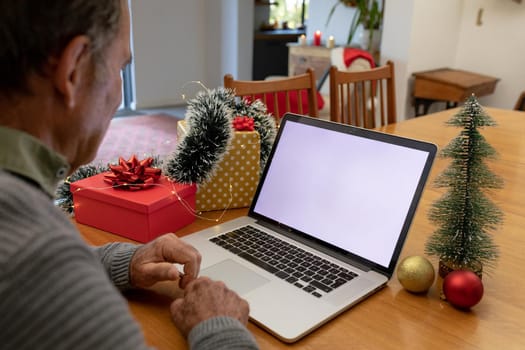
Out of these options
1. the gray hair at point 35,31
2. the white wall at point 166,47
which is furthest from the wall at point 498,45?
the gray hair at point 35,31

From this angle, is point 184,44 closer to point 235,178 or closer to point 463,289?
point 235,178

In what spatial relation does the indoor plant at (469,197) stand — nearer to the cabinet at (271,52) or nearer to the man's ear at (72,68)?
the man's ear at (72,68)

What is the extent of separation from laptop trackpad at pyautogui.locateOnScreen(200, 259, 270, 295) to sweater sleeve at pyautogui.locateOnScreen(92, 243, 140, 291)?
130 millimetres

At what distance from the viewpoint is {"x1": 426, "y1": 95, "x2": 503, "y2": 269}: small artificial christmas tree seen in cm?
85

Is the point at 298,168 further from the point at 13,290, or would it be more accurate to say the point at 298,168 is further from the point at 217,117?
the point at 13,290

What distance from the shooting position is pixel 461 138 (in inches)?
33.8

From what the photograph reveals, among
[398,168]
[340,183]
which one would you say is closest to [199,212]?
[340,183]

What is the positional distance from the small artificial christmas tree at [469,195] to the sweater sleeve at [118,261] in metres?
0.55

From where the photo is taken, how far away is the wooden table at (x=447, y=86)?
3689 mm

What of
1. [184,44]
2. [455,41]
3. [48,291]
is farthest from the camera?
[184,44]

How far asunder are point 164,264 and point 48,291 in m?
0.39

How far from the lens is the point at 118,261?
88cm

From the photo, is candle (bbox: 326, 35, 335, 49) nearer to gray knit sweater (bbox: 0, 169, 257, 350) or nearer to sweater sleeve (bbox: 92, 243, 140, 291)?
sweater sleeve (bbox: 92, 243, 140, 291)

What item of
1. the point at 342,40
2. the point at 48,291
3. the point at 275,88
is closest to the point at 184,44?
the point at 342,40
